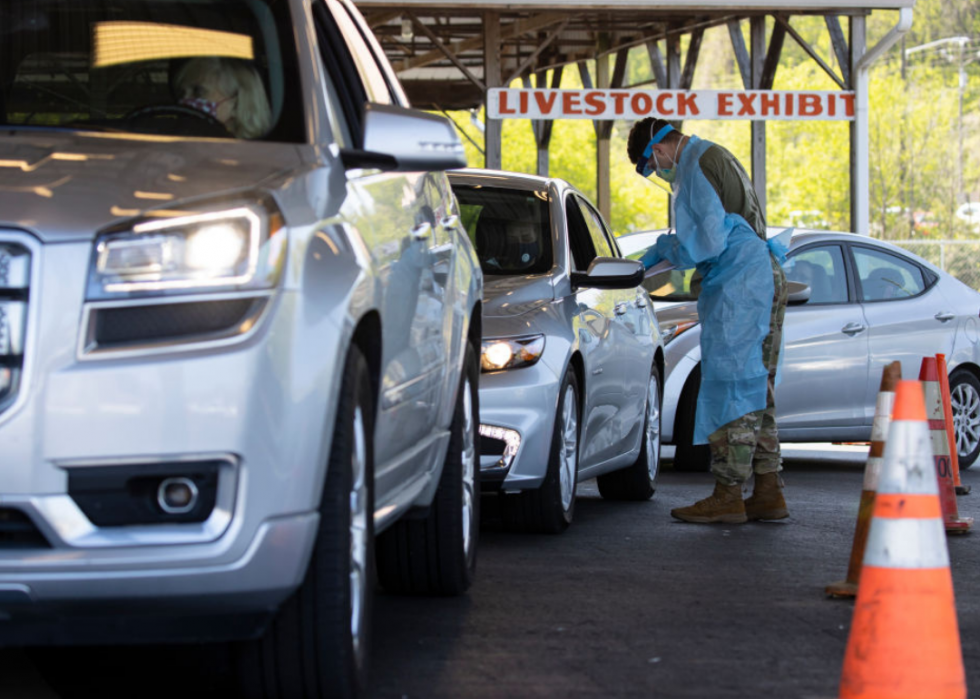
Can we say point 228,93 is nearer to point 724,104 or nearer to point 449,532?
point 449,532

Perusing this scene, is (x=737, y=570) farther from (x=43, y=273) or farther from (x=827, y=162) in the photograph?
(x=827, y=162)

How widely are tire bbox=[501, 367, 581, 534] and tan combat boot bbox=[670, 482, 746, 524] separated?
757mm

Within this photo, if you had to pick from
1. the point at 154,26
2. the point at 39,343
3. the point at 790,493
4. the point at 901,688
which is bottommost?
the point at 790,493

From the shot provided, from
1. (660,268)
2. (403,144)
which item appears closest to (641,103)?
(660,268)

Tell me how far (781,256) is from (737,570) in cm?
228

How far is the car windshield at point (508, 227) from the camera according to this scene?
7844 millimetres

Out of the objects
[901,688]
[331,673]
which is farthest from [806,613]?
[331,673]

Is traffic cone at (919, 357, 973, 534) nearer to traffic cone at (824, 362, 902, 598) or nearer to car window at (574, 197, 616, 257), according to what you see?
car window at (574, 197, 616, 257)

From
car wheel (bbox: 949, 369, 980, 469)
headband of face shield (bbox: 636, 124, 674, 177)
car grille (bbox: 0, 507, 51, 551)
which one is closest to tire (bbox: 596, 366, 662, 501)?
headband of face shield (bbox: 636, 124, 674, 177)

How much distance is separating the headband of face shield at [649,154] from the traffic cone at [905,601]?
4.36 metres

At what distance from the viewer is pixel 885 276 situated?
1145 centimetres

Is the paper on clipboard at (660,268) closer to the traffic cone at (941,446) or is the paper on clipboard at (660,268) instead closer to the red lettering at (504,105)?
the traffic cone at (941,446)

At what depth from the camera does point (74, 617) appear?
341 cm

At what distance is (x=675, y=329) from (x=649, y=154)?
8.05 feet
